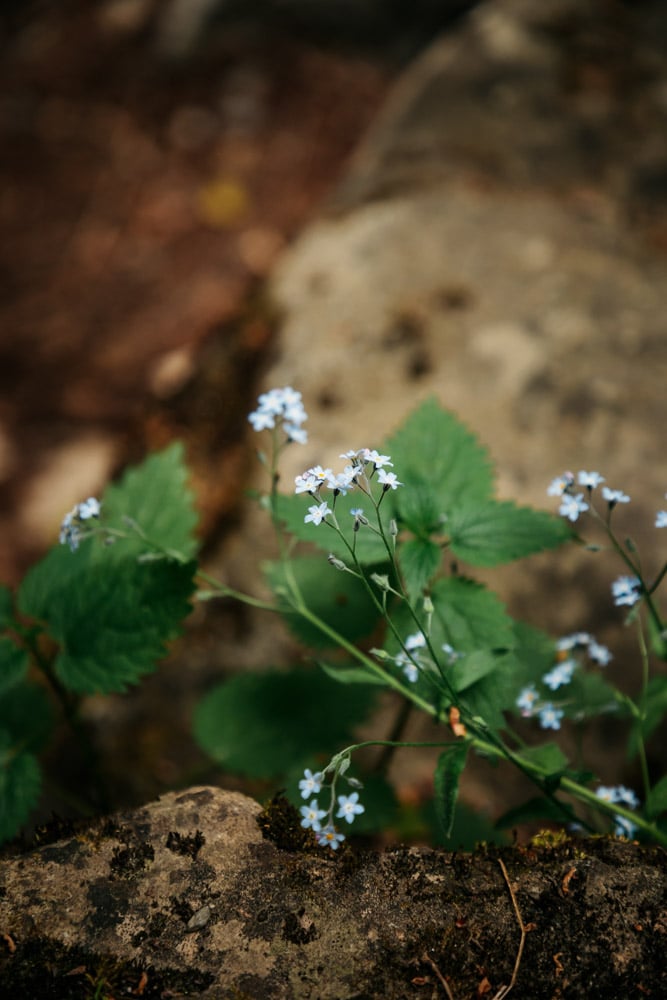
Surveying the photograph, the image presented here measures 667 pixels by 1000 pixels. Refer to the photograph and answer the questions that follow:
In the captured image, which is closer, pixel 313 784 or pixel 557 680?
pixel 313 784

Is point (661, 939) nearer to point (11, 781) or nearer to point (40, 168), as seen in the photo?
point (11, 781)

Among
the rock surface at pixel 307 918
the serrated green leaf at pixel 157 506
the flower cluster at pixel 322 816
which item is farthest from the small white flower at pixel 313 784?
the serrated green leaf at pixel 157 506

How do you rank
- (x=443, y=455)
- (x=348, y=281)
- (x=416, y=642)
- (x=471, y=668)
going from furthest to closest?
1. (x=348, y=281)
2. (x=443, y=455)
3. (x=416, y=642)
4. (x=471, y=668)

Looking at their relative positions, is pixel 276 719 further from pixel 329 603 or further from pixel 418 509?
pixel 418 509

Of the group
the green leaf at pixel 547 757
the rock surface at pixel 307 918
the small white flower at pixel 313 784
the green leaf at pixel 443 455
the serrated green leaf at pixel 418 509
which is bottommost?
the rock surface at pixel 307 918

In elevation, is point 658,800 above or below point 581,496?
below

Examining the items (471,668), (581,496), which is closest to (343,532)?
(471,668)

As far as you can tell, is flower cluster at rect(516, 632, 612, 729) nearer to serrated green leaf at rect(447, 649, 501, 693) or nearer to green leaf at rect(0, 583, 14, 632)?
serrated green leaf at rect(447, 649, 501, 693)

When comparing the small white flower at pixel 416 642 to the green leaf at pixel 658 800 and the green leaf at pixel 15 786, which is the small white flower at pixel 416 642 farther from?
the green leaf at pixel 15 786
